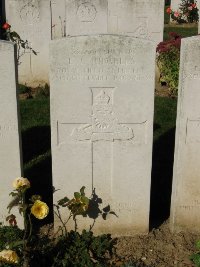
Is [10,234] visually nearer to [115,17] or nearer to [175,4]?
[115,17]

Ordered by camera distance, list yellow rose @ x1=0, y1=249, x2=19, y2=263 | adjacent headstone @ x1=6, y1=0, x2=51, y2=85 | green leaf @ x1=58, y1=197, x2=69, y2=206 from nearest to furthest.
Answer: yellow rose @ x1=0, y1=249, x2=19, y2=263
green leaf @ x1=58, y1=197, x2=69, y2=206
adjacent headstone @ x1=6, y1=0, x2=51, y2=85

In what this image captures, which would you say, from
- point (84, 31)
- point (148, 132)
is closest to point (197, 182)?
point (148, 132)

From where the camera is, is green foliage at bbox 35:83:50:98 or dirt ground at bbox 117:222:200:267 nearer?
dirt ground at bbox 117:222:200:267

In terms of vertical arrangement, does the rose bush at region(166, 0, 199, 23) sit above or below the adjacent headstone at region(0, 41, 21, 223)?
above

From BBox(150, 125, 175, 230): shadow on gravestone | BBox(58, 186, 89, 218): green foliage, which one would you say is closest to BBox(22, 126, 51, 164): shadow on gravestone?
Result: BBox(150, 125, 175, 230): shadow on gravestone

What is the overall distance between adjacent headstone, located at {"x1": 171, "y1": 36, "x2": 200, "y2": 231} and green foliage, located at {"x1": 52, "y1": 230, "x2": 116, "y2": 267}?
719mm

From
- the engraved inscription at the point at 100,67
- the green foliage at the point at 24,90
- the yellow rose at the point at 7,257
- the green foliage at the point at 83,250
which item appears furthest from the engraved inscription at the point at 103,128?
the green foliage at the point at 24,90

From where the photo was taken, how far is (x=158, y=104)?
25.9ft

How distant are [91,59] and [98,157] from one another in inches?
35.1

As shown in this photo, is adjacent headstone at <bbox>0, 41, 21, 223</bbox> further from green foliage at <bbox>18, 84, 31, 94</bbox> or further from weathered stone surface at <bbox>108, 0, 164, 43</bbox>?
weathered stone surface at <bbox>108, 0, 164, 43</bbox>

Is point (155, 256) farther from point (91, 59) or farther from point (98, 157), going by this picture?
point (91, 59)

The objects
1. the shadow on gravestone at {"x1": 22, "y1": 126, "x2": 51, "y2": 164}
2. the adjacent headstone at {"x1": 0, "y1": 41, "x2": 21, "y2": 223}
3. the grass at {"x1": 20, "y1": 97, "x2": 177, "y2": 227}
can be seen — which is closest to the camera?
the adjacent headstone at {"x1": 0, "y1": 41, "x2": 21, "y2": 223}

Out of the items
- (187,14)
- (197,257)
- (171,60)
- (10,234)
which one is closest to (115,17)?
(171,60)

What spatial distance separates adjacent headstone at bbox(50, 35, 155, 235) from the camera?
12.5 ft
